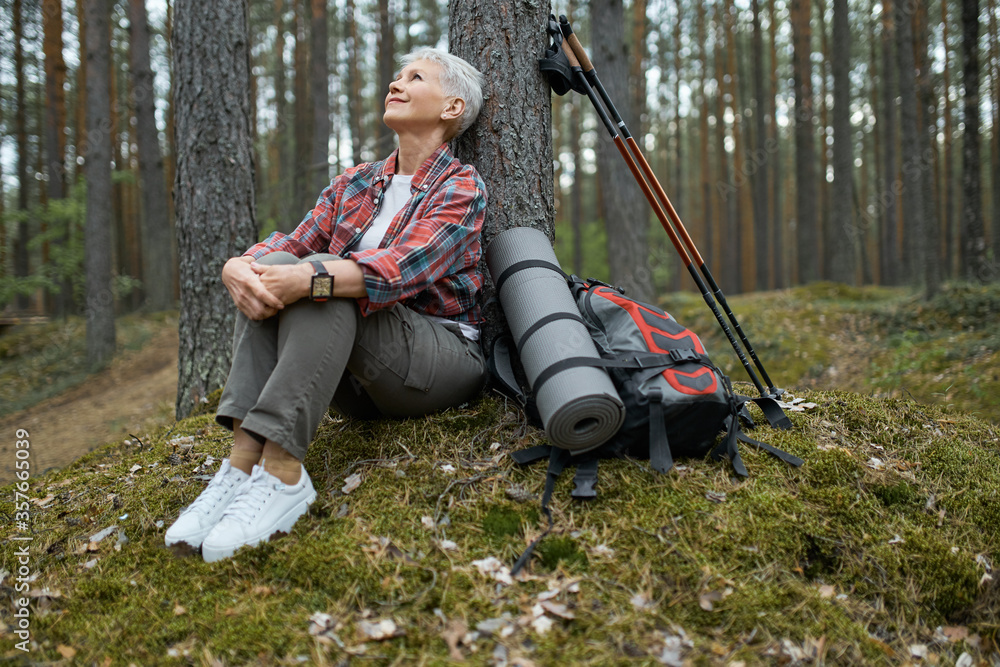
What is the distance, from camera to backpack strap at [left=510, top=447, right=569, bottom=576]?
2.04m

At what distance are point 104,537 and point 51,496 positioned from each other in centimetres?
77

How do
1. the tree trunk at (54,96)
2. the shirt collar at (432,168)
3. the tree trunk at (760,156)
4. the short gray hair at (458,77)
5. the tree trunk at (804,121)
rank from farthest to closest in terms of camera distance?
the tree trunk at (760,156) < the tree trunk at (804,121) < the tree trunk at (54,96) < the short gray hair at (458,77) < the shirt collar at (432,168)

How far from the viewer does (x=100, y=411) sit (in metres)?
7.93

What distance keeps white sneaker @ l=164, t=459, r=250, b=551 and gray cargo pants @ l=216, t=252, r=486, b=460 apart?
0.18 metres

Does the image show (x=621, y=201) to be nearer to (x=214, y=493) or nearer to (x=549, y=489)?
(x=549, y=489)

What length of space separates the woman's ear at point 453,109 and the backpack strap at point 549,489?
1.58 metres

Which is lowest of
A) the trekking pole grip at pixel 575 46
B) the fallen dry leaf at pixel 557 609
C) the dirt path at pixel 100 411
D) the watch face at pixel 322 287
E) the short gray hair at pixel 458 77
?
the dirt path at pixel 100 411

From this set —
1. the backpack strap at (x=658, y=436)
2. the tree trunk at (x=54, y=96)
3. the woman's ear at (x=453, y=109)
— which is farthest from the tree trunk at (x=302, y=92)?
the backpack strap at (x=658, y=436)

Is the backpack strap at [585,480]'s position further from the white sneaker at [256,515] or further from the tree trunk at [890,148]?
the tree trunk at [890,148]

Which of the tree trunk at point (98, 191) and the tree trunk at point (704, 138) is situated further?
the tree trunk at point (704, 138)

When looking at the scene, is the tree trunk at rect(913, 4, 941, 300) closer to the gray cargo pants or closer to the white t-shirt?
the white t-shirt

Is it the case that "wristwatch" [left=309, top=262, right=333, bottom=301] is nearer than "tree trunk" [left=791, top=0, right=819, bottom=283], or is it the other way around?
"wristwatch" [left=309, top=262, right=333, bottom=301]

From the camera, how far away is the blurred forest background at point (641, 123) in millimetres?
9617

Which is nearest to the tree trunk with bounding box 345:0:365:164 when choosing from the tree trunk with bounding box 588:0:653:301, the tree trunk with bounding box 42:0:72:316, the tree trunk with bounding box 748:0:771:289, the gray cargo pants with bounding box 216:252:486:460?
the tree trunk with bounding box 42:0:72:316
